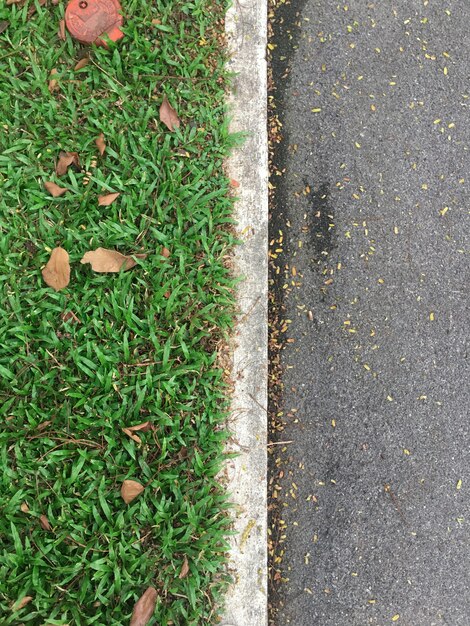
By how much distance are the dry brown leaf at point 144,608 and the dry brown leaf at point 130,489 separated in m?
0.34

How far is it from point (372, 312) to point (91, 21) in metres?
1.89

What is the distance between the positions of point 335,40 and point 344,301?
137 cm

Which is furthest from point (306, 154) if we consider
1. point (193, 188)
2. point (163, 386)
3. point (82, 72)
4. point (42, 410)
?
point (42, 410)

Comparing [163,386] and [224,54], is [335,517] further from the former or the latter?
[224,54]

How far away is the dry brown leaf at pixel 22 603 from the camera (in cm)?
184

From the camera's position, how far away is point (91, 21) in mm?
2363

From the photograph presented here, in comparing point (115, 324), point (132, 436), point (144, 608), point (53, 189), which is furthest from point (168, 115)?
point (144, 608)

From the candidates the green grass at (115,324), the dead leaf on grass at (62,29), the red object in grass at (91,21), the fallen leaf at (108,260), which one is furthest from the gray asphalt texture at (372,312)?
the dead leaf on grass at (62,29)

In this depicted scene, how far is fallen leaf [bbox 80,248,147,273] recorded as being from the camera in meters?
2.16

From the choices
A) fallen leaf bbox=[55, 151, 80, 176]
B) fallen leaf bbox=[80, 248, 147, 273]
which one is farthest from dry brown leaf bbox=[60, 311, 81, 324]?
fallen leaf bbox=[55, 151, 80, 176]

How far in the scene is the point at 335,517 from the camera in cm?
223

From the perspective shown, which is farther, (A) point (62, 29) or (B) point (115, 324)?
(A) point (62, 29)

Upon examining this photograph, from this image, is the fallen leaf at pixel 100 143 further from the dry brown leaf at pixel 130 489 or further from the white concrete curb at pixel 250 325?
the dry brown leaf at pixel 130 489

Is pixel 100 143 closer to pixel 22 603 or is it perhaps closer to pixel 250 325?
pixel 250 325
